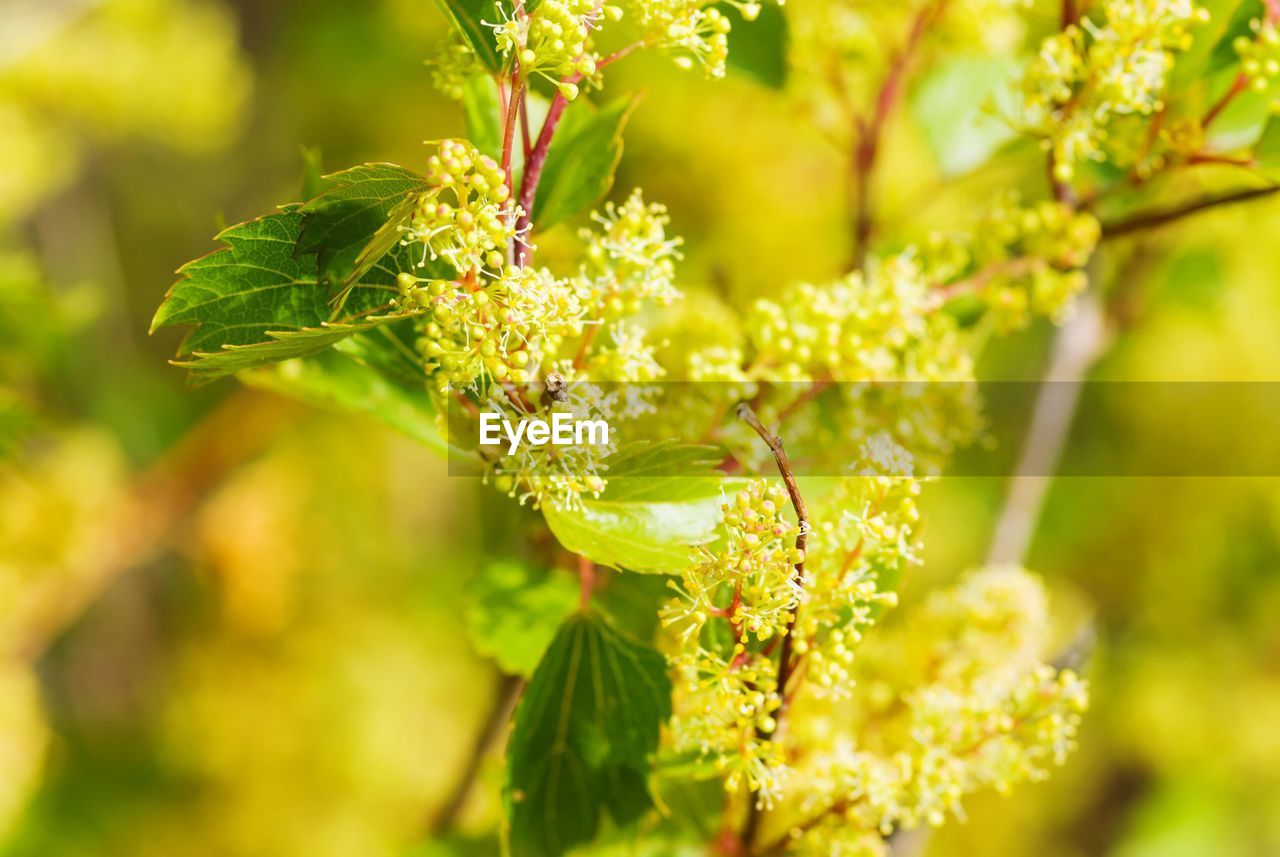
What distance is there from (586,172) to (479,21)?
9 centimetres

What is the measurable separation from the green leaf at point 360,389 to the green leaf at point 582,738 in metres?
0.13

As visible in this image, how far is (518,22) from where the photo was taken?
37 centimetres

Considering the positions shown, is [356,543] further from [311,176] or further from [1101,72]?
[1101,72]

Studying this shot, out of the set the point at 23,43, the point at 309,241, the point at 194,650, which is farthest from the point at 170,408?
the point at 309,241

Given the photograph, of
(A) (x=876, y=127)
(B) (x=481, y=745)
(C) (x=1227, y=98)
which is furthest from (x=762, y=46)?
(B) (x=481, y=745)

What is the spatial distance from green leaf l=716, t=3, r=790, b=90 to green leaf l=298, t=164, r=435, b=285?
1.16ft

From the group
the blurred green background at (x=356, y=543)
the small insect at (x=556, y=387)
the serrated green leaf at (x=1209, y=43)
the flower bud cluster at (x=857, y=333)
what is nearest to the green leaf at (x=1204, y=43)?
the serrated green leaf at (x=1209, y=43)

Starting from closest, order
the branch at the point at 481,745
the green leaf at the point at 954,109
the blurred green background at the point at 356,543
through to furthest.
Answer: the branch at the point at 481,745
the green leaf at the point at 954,109
the blurred green background at the point at 356,543

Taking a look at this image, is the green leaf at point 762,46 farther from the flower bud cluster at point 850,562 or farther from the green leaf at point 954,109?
the flower bud cluster at point 850,562

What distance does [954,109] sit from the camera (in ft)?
2.61

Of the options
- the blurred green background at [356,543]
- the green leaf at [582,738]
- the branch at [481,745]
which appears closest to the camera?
the green leaf at [582,738]

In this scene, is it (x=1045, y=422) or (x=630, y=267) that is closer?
(x=630, y=267)

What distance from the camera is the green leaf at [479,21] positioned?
0.39m

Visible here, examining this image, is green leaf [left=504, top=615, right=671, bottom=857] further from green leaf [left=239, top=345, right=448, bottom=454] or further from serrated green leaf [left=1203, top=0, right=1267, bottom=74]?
serrated green leaf [left=1203, top=0, right=1267, bottom=74]
